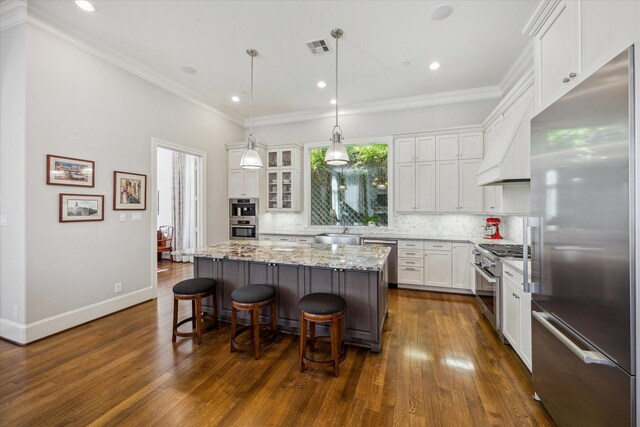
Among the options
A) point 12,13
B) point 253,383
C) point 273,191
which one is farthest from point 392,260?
point 12,13

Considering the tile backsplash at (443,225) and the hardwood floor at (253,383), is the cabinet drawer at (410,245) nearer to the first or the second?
the tile backsplash at (443,225)

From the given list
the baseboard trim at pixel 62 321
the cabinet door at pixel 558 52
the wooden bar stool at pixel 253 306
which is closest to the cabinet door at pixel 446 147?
the cabinet door at pixel 558 52

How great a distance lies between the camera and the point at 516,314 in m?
2.53

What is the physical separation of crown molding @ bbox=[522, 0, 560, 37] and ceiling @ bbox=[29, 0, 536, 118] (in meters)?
0.93

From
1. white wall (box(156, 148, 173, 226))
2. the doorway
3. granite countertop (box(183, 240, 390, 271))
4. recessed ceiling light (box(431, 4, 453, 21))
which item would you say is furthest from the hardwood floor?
white wall (box(156, 148, 173, 226))

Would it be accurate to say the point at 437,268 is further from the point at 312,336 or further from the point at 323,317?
the point at 323,317

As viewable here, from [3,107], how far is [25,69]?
1.76 feet

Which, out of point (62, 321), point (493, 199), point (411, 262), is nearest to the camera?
point (62, 321)

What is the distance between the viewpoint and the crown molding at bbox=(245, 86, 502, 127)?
4.77 metres

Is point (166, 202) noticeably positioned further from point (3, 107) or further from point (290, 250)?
point (290, 250)

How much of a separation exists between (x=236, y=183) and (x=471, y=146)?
4690 millimetres

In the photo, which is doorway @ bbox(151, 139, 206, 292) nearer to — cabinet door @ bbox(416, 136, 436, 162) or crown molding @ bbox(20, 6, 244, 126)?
crown molding @ bbox(20, 6, 244, 126)

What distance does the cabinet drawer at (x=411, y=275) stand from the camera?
4707 mm

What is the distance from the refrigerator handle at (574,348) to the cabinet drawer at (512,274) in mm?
633
